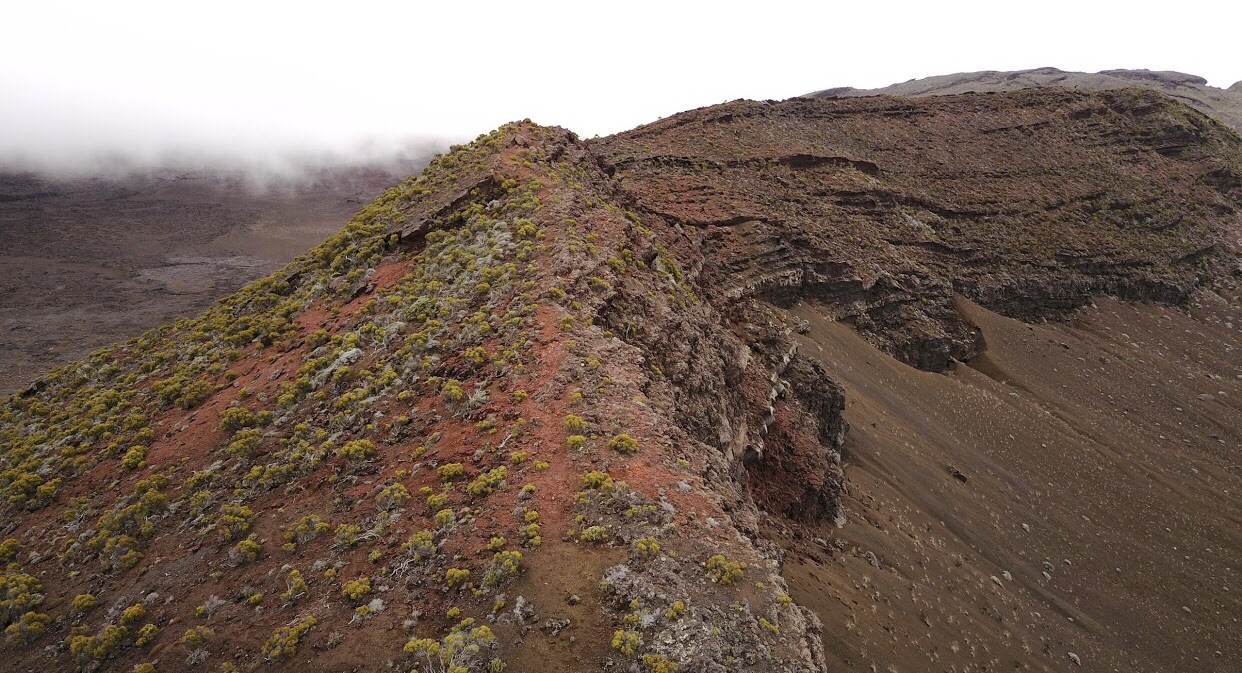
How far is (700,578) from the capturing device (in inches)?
324

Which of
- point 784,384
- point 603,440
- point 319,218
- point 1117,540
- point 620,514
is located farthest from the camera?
point 319,218

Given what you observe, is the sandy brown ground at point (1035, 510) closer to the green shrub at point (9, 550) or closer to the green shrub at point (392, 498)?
the green shrub at point (392, 498)

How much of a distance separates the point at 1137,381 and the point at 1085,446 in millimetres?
11116

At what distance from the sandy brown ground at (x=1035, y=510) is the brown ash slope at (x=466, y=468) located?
0.35m

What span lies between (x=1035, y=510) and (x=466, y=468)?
26634 millimetres

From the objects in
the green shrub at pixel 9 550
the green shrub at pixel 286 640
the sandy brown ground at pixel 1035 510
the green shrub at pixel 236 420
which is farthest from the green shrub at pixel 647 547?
the green shrub at pixel 9 550

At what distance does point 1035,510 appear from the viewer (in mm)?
25484

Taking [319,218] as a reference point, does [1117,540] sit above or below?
below

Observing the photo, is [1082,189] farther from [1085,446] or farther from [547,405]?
[547,405]

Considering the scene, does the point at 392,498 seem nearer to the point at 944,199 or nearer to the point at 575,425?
the point at 575,425

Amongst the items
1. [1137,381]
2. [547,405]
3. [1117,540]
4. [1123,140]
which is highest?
[1123,140]

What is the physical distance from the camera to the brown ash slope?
8.03 meters

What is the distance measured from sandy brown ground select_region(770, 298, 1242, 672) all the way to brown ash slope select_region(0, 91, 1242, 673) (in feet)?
1.16

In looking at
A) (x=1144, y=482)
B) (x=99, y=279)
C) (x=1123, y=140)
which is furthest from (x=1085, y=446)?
(x=99, y=279)
